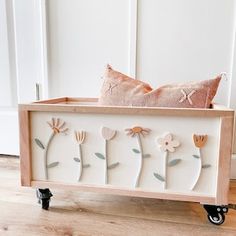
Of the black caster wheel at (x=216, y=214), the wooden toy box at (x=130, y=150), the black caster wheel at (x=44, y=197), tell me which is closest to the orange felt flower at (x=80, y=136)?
the wooden toy box at (x=130, y=150)

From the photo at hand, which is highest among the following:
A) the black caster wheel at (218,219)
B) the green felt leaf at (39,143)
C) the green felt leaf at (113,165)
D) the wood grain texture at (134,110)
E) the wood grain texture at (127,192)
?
the wood grain texture at (134,110)

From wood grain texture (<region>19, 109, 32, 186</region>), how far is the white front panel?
0.05ft

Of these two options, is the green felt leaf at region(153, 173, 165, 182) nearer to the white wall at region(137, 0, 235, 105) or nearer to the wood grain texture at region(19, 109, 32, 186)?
the wood grain texture at region(19, 109, 32, 186)

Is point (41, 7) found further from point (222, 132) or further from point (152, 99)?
point (222, 132)

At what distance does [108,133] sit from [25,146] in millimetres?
261

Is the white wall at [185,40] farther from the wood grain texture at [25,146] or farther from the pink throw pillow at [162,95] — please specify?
the wood grain texture at [25,146]

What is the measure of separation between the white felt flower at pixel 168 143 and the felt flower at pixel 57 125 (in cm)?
28

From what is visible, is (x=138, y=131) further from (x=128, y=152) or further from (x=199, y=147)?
(x=199, y=147)

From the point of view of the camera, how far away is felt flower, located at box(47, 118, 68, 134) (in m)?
0.79

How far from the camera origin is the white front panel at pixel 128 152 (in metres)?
0.73

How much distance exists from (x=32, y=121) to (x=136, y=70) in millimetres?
533

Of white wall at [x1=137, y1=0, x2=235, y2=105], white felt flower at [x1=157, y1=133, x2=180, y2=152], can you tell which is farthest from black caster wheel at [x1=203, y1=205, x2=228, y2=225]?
white wall at [x1=137, y1=0, x2=235, y2=105]

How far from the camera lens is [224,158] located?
2.34ft

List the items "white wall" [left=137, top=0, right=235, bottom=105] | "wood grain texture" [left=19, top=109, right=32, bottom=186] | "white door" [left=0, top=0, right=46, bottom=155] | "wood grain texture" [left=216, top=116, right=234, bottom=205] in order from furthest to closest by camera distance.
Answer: "white door" [left=0, top=0, right=46, bottom=155], "white wall" [left=137, top=0, right=235, bottom=105], "wood grain texture" [left=19, top=109, right=32, bottom=186], "wood grain texture" [left=216, top=116, right=234, bottom=205]
